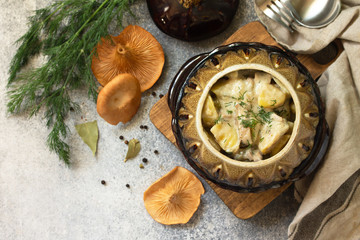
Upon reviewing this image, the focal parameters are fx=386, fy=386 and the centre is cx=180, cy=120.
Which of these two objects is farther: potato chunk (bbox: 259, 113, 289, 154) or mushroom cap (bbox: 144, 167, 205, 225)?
mushroom cap (bbox: 144, 167, 205, 225)

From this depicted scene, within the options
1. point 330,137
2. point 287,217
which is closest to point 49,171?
point 287,217

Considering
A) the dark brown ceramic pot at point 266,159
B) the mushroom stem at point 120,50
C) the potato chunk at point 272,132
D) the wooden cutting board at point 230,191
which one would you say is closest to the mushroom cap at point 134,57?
the mushroom stem at point 120,50

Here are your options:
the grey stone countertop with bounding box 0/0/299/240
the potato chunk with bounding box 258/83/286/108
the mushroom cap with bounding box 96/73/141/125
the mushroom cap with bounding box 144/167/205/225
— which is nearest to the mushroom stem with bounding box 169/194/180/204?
→ the mushroom cap with bounding box 144/167/205/225

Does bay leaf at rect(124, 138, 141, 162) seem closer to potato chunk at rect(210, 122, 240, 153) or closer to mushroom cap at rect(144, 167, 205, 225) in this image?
mushroom cap at rect(144, 167, 205, 225)

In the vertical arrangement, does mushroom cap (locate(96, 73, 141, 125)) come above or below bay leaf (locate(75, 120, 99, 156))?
above

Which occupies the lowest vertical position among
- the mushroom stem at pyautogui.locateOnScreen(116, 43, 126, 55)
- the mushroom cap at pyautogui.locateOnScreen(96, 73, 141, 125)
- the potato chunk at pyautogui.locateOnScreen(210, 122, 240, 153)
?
the mushroom cap at pyautogui.locateOnScreen(96, 73, 141, 125)

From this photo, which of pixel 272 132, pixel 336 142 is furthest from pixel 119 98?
pixel 336 142

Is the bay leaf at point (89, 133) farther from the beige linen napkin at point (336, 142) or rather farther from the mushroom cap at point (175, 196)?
the beige linen napkin at point (336, 142)
